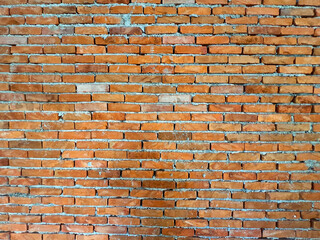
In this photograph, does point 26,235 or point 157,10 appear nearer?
point 157,10

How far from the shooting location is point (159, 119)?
1828 mm

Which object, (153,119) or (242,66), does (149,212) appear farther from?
(242,66)

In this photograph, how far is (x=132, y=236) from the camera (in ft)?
6.14

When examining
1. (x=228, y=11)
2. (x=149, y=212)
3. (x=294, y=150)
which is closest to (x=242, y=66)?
(x=228, y=11)

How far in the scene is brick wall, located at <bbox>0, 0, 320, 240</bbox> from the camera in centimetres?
178

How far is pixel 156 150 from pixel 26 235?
146cm

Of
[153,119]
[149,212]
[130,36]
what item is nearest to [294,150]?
[153,119]

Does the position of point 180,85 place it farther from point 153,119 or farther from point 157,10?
point 157,10

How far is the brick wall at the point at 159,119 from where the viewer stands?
1.78 metres

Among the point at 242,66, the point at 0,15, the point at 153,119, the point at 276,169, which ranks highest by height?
the point at 0,15

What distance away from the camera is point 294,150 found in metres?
1.80

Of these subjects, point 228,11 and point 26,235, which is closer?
point 228,11

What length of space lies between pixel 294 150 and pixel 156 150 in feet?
4.02

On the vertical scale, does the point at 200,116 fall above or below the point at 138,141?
above
